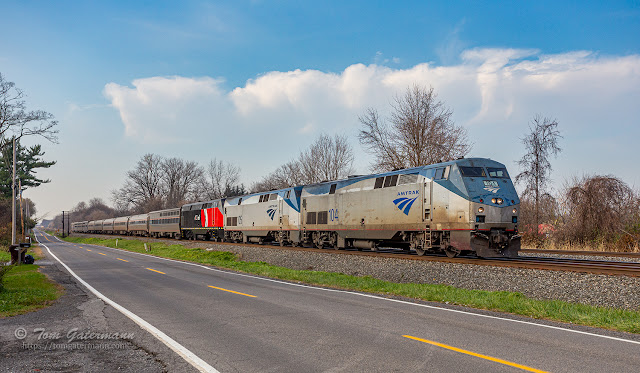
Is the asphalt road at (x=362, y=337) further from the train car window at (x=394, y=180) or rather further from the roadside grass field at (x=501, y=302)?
the train car window at (x=394, y=180)

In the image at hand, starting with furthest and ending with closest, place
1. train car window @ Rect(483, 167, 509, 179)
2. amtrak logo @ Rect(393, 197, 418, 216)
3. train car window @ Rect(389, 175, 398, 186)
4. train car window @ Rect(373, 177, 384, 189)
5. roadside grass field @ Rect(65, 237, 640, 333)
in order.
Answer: train car window @ Rect(373, 177, 384, 189), train car window @ Rect(389, 175, 398, 186), amtrak logo @ Rect(393, 197, 418, 216), train car window @ Rect(483, 167, 509, 179), roadside grass field @ Rect(65, 237, 640, 333)

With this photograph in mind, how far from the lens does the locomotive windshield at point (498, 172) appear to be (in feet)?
60.8

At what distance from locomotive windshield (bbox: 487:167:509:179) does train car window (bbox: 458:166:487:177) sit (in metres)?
0.42

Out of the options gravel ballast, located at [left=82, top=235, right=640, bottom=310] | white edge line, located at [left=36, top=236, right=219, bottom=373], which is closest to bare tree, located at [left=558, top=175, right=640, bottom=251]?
gravel ballast, located at [left=82, top=235, right=640, bottom=310]

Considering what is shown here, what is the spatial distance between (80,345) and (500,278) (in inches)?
486

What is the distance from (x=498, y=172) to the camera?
18.7m

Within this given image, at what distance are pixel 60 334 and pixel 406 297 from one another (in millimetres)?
8584

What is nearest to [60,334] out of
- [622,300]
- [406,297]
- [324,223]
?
[406,297]

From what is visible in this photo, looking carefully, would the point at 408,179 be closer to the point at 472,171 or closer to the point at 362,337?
the point at 472,171

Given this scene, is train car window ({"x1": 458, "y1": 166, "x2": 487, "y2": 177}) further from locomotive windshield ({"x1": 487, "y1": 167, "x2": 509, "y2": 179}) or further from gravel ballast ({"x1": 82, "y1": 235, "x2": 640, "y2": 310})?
gravel ballast ({"x1": 82, "y1": 235, "x2": 640, "y2": 310})

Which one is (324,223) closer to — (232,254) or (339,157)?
(232,254)

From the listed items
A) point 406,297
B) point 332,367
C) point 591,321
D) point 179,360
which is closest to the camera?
point 332,367

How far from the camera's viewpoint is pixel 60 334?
802 centimetres

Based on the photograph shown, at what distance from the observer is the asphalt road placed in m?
6.05
